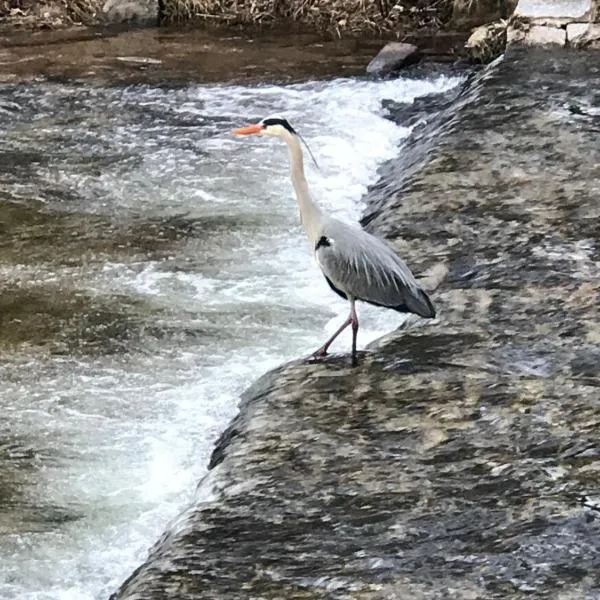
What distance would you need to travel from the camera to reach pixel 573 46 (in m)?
9.46

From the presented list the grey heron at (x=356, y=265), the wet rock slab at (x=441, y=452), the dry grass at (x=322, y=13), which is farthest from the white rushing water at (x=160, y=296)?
the dry grass at (x=322, y=13)

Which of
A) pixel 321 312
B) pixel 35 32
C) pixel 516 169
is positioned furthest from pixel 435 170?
pixel 35 32

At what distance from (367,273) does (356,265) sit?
0.17 feet

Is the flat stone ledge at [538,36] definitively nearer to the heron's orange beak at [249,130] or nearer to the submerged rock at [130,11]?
the submerged rock at [130,11]

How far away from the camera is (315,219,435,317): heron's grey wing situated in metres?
4.52

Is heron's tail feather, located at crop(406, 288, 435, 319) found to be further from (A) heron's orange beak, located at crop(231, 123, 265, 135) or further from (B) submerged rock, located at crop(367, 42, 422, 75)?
(B) submerged rock, located at crop(367, 42, 422, 75)

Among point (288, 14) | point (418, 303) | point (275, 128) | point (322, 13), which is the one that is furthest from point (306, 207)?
point (288, 14)

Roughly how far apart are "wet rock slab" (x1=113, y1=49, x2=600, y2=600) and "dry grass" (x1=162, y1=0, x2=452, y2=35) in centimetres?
729

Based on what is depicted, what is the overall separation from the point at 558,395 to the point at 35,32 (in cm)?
1041

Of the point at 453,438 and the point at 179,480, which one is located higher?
the point at 453,438

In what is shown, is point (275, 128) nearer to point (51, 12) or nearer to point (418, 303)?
point (418, 303)

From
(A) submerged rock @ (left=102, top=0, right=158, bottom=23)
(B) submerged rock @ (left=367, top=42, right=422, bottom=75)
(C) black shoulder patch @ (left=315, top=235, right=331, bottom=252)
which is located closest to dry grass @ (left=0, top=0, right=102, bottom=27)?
(A) submerged rock @ (left=102, top=0, right=158, bottom=23)

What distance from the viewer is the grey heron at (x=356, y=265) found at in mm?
4520

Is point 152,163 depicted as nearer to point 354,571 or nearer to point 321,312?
point 321,312
